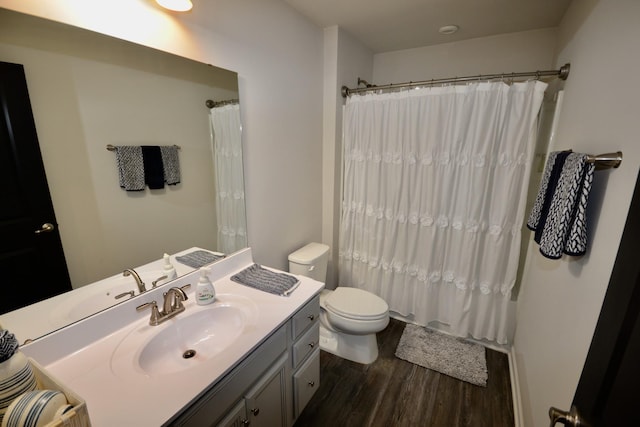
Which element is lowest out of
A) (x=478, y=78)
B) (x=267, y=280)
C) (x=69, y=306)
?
(x=267, y=280)

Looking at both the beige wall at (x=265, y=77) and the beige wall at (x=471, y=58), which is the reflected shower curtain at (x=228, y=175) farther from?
the beige wall at (x=471, y=58)

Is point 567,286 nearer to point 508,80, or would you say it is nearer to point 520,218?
point 520,218

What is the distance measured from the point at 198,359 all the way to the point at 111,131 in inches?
38.7

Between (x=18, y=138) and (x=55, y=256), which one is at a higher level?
(x=18, y=138)

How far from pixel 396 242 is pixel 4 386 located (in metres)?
2.22

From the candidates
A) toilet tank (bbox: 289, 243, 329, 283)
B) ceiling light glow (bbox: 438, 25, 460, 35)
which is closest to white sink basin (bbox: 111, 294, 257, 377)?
toilet tank (bbox: 289, 243, 329, 283)

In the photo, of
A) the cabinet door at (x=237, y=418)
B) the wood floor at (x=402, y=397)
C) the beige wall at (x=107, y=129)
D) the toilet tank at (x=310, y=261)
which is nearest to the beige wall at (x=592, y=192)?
the wood floor at (x=402, y=397)

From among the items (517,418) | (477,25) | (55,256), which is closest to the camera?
(55,256)

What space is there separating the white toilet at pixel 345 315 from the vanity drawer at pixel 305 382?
16.4 inches

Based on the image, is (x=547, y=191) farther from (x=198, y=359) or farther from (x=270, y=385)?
(x=198, y=359)

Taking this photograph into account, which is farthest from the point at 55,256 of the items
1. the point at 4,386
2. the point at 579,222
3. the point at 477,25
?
the point at 477,25

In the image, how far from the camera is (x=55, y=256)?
0.97m

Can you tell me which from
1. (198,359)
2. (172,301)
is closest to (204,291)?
(172,301)

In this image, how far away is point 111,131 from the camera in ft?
3.48
